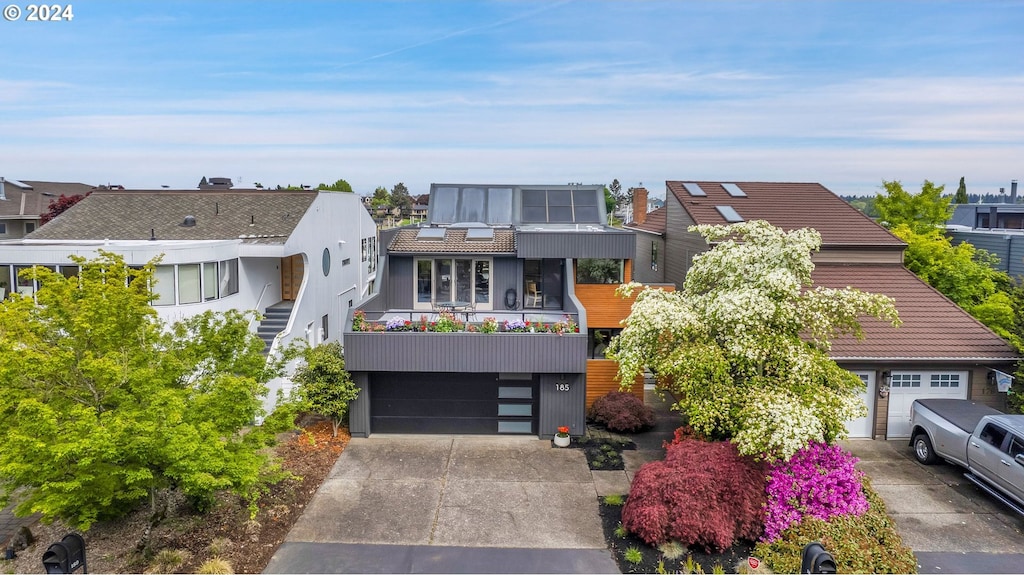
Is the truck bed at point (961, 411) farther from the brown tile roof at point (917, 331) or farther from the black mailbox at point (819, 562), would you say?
the black mailbox at point (819, 562)

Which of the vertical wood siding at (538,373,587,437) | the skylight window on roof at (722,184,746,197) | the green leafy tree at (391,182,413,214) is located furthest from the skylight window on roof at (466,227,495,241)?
the green leafy tree at (391,182,413,214)

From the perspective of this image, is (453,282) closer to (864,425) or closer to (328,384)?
(328,384)

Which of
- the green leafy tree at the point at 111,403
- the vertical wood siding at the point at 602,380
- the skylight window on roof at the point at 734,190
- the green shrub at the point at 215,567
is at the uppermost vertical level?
the skylight window on roof at the point at 734,190

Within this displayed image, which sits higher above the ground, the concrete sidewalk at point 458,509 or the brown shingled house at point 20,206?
the brown shingled house at point 20,206

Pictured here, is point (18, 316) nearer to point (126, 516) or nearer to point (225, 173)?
point (126, 516)

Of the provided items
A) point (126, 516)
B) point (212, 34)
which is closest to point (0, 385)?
point (126, 516)

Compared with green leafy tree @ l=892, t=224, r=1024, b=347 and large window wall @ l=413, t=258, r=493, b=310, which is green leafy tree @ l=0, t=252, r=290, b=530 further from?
green leafy tree @ l=892, t=224, r=1024, b=347

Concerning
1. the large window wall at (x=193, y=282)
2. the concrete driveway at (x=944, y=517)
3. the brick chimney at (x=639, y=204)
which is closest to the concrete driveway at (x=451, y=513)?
the concrete driveway at (x=944, y=517)
